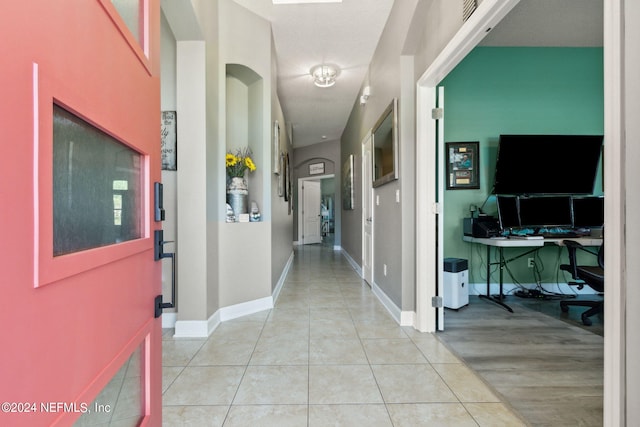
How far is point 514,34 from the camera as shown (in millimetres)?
3309

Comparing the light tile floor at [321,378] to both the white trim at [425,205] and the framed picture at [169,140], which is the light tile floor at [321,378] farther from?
the framed picture at [169,140]

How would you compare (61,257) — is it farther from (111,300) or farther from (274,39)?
(274,39)

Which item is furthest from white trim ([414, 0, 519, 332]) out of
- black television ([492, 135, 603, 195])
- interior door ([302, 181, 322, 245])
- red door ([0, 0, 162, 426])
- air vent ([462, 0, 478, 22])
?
interior door ([302, 181, 322, 245])

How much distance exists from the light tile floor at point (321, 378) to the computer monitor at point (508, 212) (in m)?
1.68

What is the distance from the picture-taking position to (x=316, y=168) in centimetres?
845

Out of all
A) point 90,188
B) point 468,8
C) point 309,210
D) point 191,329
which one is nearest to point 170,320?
point 191,329

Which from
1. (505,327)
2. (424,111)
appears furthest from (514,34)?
(505,327)

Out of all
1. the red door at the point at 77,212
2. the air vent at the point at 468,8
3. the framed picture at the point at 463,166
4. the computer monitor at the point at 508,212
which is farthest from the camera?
the framed picture at the point at 463,166

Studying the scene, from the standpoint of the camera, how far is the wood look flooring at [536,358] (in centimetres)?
151

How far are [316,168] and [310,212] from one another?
147 centimetres

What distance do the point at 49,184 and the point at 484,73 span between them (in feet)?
14.2

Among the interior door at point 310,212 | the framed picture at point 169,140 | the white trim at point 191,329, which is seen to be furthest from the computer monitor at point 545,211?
the interior door at point 310,212

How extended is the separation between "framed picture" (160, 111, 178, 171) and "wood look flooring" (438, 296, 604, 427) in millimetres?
2700

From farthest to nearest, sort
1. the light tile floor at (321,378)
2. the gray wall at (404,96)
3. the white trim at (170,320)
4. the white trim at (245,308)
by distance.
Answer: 1. the white trim at (245,308)
2. the white trim at (170,320)
3. the gray wall at (404,96)
4. the light tile floor at (321,378)
